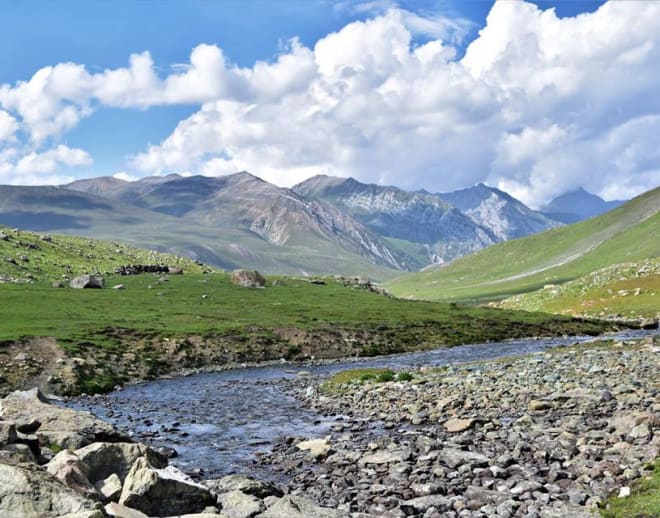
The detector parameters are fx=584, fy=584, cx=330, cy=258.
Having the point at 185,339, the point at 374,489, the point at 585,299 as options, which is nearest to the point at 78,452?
the point at 374,489

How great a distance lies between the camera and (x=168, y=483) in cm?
1848

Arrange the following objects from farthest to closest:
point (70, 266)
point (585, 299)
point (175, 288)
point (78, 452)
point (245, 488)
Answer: point (70, 266) < point (585, 299) < point (175, 288) < point (245, 488) < point (78, 452)

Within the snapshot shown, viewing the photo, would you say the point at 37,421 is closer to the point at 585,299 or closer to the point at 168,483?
the point at 168,483

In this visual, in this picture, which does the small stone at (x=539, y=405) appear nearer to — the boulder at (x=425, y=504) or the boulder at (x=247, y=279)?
the boulder at (x=425, y=504)

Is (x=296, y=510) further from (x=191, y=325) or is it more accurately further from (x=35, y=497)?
(x=191, y=325)

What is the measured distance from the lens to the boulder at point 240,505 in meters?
19.0

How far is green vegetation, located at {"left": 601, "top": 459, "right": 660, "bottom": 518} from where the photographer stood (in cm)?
1755

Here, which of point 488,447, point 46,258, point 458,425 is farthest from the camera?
point 46,258

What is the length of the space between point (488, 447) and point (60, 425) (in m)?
18.8

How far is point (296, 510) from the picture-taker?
18.8 metres

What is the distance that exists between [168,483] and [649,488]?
617 inches

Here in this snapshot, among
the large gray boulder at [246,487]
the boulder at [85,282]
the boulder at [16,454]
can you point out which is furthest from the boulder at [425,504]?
the boulder at [85,282]

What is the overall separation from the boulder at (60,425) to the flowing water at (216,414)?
177 inches

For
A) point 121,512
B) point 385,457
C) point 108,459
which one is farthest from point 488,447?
point 121,512
